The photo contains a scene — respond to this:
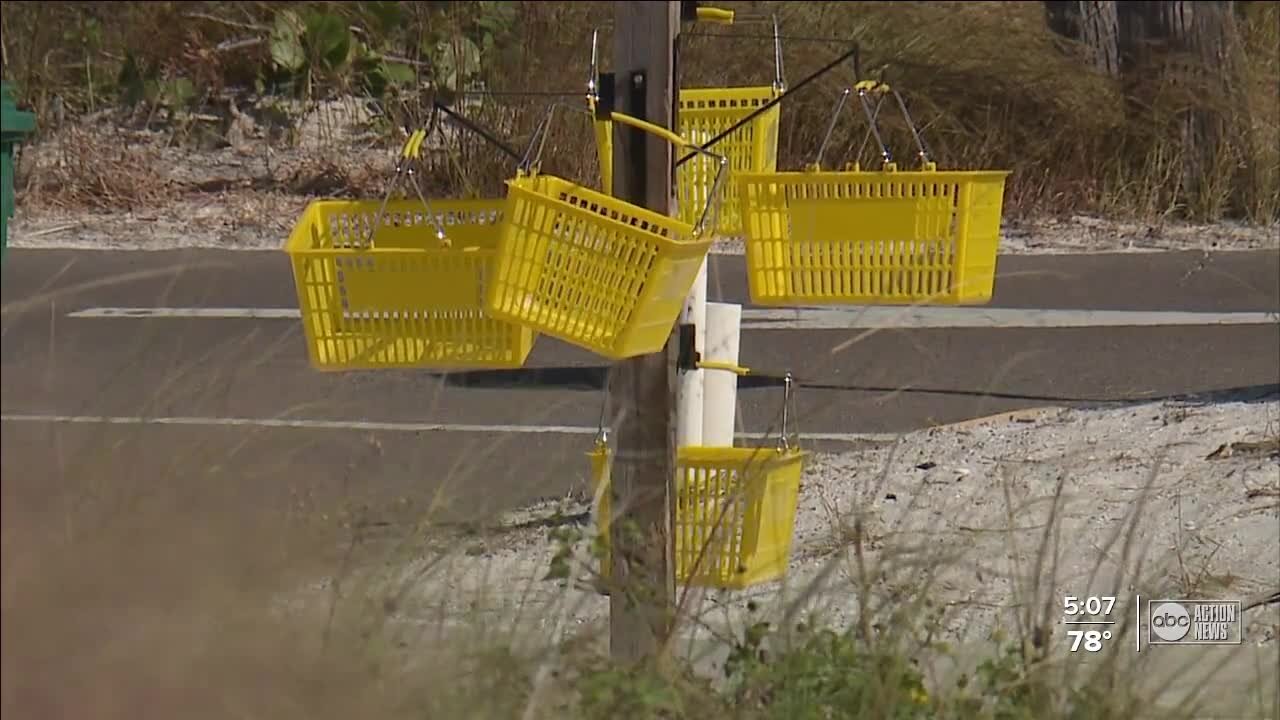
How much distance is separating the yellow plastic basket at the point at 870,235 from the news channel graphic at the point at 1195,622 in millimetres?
910

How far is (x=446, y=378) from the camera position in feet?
27.9

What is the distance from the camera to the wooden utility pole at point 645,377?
4.11 m

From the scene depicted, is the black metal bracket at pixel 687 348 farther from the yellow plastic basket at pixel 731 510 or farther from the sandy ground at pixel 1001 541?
the sandy ground at pixel 1001 541

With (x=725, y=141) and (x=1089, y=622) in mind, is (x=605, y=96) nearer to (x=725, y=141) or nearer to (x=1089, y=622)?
(x=725, y=141)

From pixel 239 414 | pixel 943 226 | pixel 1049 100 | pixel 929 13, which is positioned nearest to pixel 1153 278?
pixel 1049 100

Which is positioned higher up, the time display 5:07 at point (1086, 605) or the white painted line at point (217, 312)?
the time display 5:07 at point (1086, 605)

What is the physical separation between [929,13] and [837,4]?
74 centimetres

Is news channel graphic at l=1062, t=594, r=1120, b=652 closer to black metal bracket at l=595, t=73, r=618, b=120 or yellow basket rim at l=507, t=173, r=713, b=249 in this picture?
yellow basket rim at l=507, t=173, r=713, b=249

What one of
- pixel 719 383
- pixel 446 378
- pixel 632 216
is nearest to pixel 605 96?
pixel 632 216

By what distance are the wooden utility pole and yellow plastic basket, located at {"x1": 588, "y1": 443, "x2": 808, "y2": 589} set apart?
0.09 metres

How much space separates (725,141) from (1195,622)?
72.6 inches

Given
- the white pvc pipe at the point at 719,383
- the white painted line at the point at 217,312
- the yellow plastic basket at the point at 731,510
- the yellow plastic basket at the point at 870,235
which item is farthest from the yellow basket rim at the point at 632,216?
the white painted line at the point at 217,312

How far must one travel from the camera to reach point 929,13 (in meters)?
15.4

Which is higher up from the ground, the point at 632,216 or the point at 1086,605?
the point at 632,216
